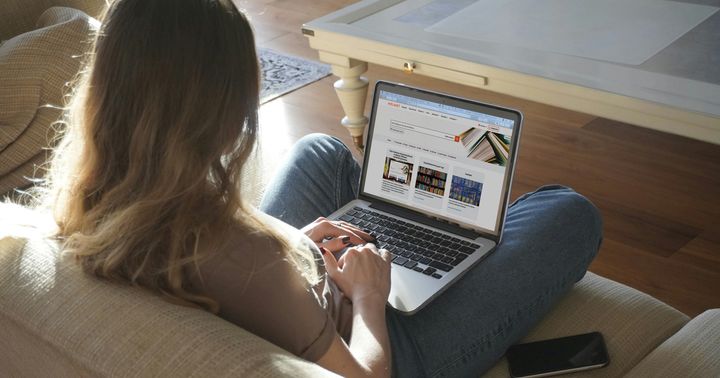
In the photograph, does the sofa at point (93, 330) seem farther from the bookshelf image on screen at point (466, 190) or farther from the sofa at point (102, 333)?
the bookshelf image on screen at point (466, 190)

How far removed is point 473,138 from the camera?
1.47m

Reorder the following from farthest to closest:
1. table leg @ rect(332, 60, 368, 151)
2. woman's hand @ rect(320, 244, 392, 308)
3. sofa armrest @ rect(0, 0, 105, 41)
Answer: table leg @ rect(332, 60, 368, 151), sofa armrest @ rect(0, 0, 105, 41), woman's hand @ rect(320, 244, 392, 308)

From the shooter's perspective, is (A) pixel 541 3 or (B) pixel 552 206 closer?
(B) pixel 552 206

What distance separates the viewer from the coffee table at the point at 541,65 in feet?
5.30

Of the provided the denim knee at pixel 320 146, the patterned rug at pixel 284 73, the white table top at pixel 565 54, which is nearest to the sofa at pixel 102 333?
the denim knee at pixel 320 146

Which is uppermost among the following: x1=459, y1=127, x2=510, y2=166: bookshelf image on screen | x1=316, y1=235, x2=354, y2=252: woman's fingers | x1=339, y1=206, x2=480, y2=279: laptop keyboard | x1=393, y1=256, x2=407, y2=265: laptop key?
x1=459, y1=127, x2=510, y2=166: bookshelf image on screen

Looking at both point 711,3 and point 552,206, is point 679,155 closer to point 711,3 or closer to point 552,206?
point 711,3

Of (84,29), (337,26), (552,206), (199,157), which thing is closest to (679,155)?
(337,26)

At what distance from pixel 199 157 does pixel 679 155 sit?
2.09m

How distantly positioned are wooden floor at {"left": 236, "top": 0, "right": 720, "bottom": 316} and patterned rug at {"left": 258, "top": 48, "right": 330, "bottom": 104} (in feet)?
0.19

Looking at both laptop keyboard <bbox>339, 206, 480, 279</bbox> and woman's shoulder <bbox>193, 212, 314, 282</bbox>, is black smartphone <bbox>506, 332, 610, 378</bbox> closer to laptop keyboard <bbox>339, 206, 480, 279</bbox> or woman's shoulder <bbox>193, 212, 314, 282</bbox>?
laptop keyboard <bbox>339, 206, 480, 279</bbox>

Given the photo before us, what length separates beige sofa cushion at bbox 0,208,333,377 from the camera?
791 millimetres

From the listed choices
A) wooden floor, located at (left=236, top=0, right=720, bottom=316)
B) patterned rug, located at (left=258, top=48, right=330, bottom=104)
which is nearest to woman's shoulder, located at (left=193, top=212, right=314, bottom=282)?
wooden floor, located at (left=236, top=0, right=720, bottom=316)

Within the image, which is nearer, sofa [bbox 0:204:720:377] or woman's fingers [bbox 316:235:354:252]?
sofa [bbox 0:204:720:377]
